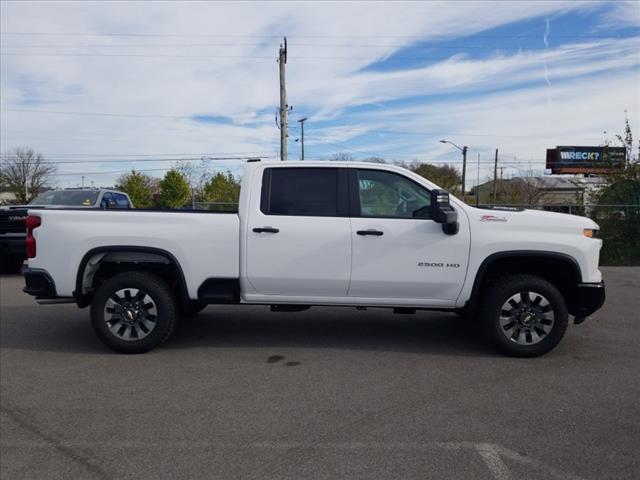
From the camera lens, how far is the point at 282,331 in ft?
21.5

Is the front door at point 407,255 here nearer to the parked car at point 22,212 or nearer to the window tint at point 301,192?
the window tint at point 301,192

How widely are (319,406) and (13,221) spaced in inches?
363

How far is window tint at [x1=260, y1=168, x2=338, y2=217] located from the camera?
552cm

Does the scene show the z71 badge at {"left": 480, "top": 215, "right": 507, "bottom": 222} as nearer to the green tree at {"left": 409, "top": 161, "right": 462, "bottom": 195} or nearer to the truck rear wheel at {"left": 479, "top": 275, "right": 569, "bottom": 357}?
the truck rear wheel at {"left": 479, "top": 275, "right": 569, "bottom": 357}

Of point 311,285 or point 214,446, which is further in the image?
point 311,285

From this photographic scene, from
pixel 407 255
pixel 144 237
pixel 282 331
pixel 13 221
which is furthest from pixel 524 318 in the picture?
pixel 13 221

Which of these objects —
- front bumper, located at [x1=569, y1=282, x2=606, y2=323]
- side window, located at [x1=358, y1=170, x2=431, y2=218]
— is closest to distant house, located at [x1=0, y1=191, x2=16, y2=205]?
side window, located at [x1=358, y1=170, x2=431, y2=218]

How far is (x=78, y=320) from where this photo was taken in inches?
286

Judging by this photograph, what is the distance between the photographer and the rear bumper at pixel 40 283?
216 inches

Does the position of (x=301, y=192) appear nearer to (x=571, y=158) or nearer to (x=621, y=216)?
(x=621, y=216)

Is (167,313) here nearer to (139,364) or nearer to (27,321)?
(139,364)

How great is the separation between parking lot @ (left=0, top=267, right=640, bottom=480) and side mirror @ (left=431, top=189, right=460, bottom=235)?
1.42 metres

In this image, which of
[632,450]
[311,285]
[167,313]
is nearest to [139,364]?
[167,313]

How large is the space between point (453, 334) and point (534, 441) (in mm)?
2832
